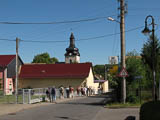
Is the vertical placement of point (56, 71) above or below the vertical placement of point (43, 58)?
below

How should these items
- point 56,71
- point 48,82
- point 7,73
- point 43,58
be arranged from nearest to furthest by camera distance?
point 7,73, point 48,82, point 56,71, point 43,58

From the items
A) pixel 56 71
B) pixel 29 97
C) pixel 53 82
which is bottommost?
pixel 29 97

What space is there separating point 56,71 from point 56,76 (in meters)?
1.95

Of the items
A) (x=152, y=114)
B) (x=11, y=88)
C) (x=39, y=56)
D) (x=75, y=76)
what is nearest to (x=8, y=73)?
(x=11, y=88)

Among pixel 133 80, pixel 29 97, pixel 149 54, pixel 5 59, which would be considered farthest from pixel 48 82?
pixel 133 80

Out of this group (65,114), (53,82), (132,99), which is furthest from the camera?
(53,82)

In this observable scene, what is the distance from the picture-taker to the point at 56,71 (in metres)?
50.7

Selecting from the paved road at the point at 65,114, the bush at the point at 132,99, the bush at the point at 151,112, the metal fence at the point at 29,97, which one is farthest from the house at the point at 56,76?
the bush at the point at 151,112

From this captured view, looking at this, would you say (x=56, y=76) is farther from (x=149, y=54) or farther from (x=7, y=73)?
(x=149, y=54)

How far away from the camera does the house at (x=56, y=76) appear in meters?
48.1

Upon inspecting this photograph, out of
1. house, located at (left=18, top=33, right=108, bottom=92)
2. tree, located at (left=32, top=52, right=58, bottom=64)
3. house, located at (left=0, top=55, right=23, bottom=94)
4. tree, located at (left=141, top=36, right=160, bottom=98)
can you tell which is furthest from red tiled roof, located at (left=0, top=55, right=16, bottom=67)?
tree, located at (left=32, top=52, right=58, bottom=64)

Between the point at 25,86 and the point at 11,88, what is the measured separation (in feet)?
7.80

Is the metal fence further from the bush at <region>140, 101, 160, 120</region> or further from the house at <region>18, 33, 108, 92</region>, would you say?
the house at <region>18, 33, 108, 92</region>

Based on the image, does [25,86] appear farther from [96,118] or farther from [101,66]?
[101,66]
